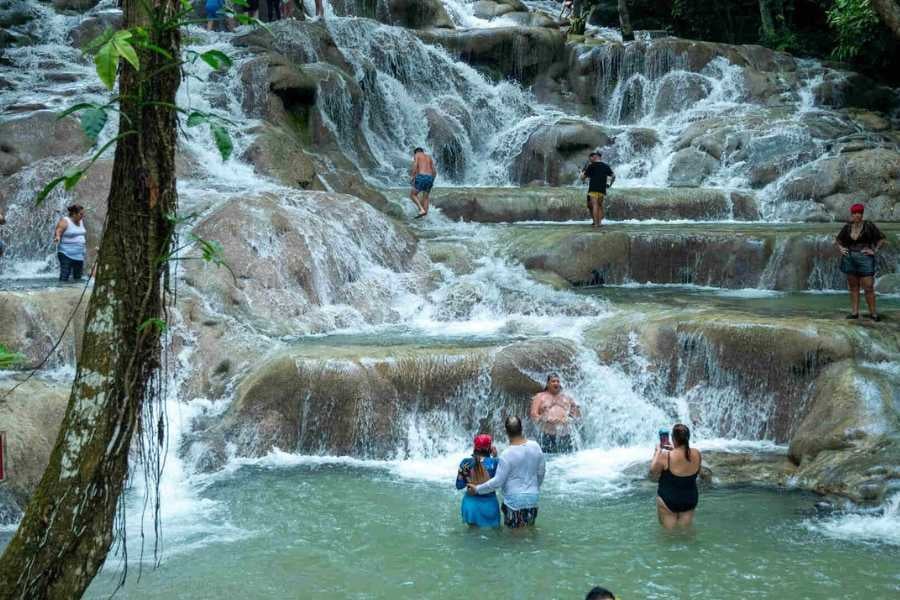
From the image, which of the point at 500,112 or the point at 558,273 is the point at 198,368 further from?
the point at 500,112

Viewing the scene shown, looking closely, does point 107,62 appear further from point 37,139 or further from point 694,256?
point 37,139

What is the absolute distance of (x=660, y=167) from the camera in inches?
926

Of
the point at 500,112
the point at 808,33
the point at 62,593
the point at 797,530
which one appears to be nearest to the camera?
the point at 62,593

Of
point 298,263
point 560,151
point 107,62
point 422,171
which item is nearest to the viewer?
point 107,62

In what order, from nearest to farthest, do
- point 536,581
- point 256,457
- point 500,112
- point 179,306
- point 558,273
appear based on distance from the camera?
point 536,581 → point 256,457 → point 179,306 → point 558,273 → point 500,112

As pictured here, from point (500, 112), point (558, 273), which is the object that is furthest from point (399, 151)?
point (558, 273)

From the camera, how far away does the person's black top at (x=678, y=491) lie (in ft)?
28.3

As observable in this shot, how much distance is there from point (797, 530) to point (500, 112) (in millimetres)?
19214

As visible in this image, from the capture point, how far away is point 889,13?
10398mm

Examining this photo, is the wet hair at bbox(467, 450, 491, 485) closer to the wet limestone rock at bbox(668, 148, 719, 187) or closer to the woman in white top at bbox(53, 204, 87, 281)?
the woman in white top at bbox(53, 204, 87, 281)

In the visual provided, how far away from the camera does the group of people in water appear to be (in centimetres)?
843

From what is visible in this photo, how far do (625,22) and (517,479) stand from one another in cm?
2490

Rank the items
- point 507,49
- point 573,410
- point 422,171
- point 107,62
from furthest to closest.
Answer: point 507,49
point 422,171
point 573,410
point 107,62

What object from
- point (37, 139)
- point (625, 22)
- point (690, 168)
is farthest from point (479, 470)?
point (625, 22)
